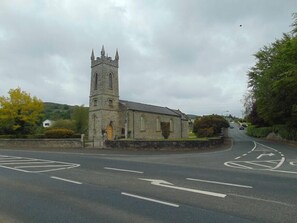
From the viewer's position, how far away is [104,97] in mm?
47250

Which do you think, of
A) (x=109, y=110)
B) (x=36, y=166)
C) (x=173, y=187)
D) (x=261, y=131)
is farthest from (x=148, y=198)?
(x=261, y=131)

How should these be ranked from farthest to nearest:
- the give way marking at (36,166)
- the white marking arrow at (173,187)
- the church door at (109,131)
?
the church door at (109,131) < the give way marking at (36,166) < the white marking arrow at (173,187)

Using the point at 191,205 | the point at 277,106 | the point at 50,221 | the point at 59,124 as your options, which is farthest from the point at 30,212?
the point at 59,124

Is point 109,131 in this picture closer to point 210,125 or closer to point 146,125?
point 146,125

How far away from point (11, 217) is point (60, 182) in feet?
12.4

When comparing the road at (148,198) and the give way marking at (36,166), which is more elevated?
the give way marking at (36,166)

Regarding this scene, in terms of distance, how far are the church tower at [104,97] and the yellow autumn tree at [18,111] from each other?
9510mm

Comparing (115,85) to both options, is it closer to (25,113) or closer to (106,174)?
(25,113)

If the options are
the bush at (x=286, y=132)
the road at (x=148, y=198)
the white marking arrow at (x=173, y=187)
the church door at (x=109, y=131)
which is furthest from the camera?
the church door at (x=109, y=131)

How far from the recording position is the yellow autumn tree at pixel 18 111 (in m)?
47.2

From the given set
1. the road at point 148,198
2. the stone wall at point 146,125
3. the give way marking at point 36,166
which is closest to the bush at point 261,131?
the stone wall at point 146,125

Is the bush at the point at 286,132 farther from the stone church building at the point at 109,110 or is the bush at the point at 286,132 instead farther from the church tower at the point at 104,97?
the church tower at the point at 104,97

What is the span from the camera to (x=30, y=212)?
5.99 metres

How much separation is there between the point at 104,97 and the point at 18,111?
14652 millimetres
